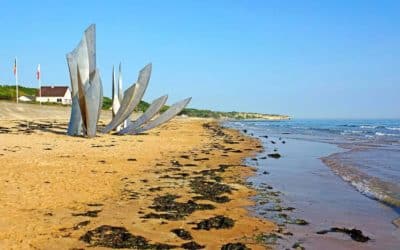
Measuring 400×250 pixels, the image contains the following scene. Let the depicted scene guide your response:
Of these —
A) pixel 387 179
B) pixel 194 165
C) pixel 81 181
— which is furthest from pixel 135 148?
pixel 387 179

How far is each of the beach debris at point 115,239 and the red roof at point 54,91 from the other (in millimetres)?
75318

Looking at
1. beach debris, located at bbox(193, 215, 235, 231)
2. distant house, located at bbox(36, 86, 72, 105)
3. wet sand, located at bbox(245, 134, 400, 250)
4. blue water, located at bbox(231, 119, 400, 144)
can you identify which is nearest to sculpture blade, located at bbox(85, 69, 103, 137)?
wet sand, located at bbox(245, 134, 400, 250)

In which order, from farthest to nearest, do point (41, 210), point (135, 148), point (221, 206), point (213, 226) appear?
1. point (135, 148)
2. point (221, 206)
3. point (41, 210)
4. point (213, 226)

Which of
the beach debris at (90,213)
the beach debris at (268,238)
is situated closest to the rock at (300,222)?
the beach debris at (268,238)

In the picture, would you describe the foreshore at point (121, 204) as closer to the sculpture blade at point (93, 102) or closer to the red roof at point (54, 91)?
the sculpture blade at point (93, 102)

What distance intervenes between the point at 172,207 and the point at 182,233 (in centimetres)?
156

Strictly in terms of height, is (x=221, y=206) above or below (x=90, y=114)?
below

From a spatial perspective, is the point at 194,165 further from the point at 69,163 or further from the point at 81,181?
the point at 81,181

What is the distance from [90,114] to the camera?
21.2 metres

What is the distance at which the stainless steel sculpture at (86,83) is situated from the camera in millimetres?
20312

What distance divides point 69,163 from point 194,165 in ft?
12.1

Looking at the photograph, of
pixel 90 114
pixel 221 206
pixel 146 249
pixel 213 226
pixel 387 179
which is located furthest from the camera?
pixel 90 114

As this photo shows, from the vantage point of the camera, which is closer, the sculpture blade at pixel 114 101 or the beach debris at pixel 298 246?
the beach debris at pixel 298 246

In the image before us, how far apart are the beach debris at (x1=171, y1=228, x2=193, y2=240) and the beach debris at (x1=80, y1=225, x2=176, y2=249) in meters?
0.39
